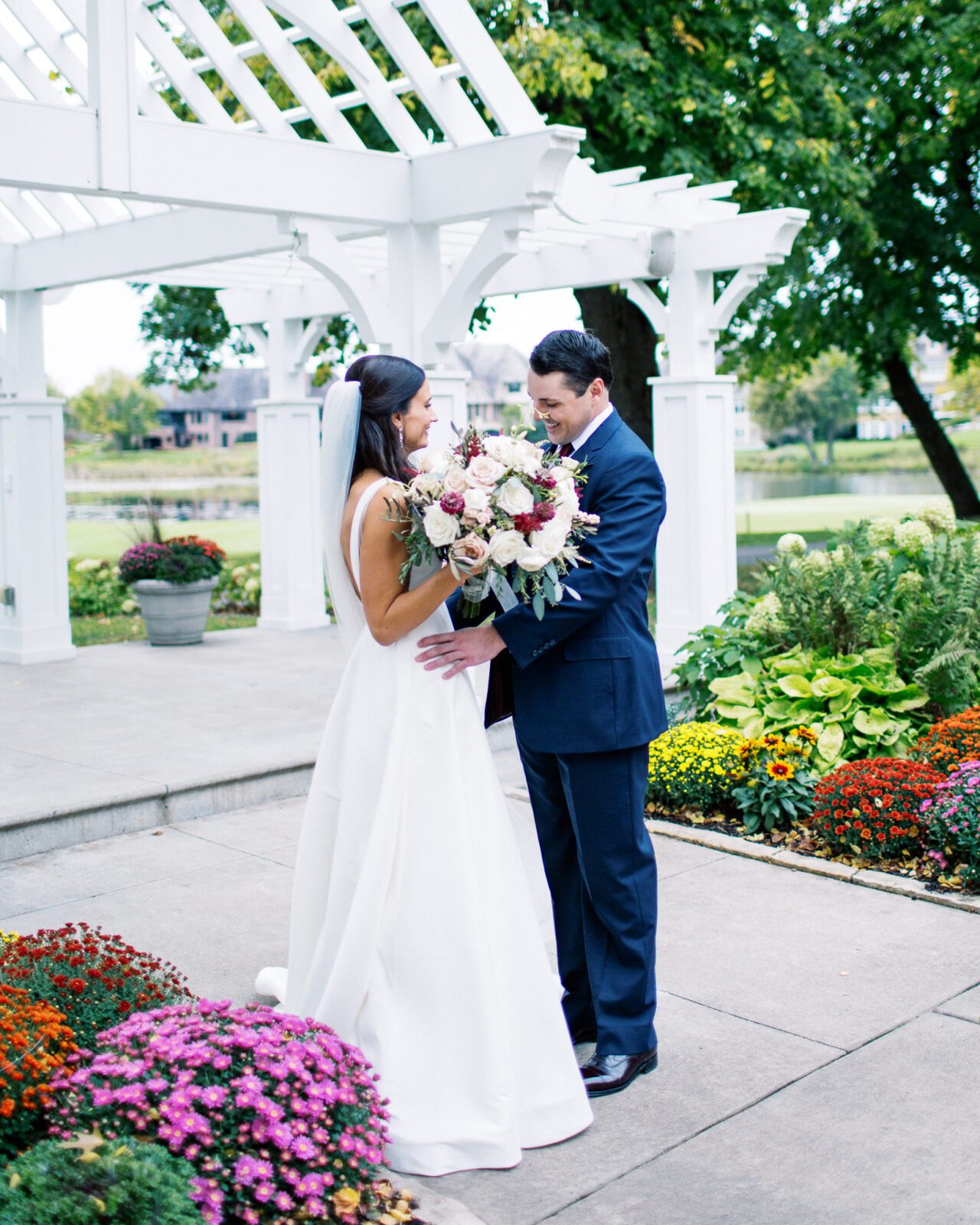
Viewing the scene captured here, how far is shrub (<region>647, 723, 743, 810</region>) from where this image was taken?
593 cm

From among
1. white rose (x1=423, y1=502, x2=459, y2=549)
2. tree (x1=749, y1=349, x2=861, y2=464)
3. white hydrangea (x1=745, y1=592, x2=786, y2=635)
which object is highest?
tree (x1=749, y1=349, x2=861, y2=464)

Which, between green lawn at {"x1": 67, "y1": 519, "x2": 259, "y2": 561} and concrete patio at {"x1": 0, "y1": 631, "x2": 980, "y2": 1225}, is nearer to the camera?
concrete patio at {"x1": 0, "y1": 631, "x2": 980, "y2": 1225}

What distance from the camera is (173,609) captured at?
1107 centimetres

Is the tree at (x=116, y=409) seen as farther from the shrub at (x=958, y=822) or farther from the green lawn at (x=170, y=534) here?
the shrub at (x=958, y=822)

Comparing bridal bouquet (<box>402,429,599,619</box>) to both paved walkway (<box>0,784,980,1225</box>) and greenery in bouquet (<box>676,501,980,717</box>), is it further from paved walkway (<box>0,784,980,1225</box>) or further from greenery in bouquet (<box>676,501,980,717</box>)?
greenery in bouquet (<box>676,501,980,717</box>)

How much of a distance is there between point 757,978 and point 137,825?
316 centimetres

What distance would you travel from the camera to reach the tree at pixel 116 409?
81.8 m

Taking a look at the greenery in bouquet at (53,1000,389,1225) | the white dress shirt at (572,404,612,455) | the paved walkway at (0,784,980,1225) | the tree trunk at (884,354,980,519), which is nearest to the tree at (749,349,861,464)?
the tree trunk at (884,354,980,519)

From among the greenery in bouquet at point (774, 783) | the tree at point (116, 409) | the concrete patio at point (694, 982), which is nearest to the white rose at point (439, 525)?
the concrete patio at point (694, 982)

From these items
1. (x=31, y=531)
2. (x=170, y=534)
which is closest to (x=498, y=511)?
(x=31, y=531)

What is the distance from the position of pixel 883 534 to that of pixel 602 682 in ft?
14.2

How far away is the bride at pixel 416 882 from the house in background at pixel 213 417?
78983mm

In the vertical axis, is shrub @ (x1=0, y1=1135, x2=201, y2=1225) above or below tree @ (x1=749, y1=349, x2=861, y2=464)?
below

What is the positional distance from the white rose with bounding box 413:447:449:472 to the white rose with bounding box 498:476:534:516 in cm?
20
